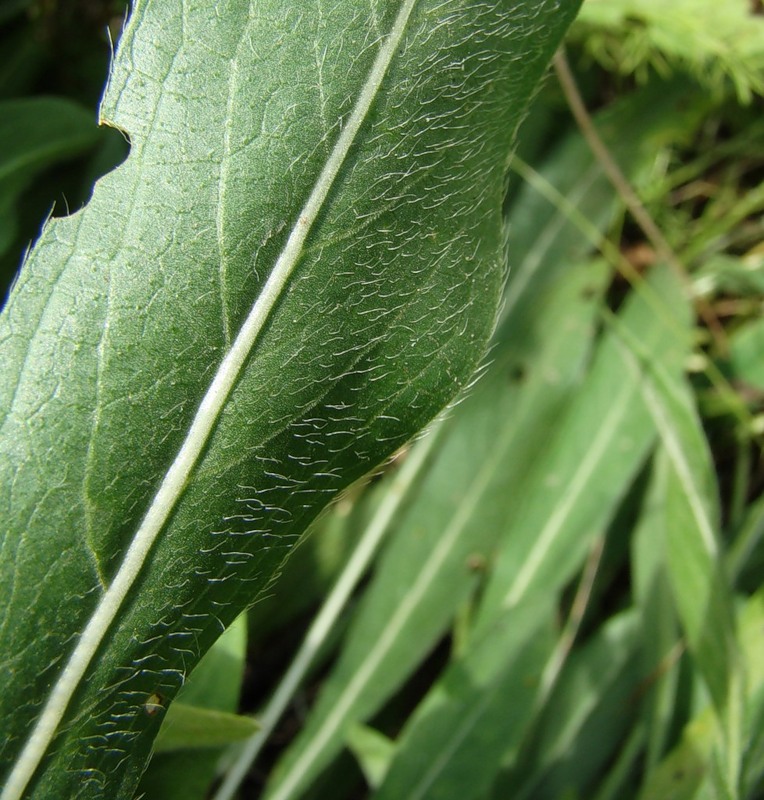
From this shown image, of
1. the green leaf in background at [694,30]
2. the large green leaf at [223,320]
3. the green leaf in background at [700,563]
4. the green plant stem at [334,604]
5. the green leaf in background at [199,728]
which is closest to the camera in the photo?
the large green leaf at [223,320]

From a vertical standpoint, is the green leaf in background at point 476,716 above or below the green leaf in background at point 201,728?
below

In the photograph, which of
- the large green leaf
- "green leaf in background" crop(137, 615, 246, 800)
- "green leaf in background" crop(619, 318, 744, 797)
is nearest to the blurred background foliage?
"green leaf in background" crop(619, 318, 744, 797)

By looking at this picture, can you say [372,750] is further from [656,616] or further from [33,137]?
[33,137]

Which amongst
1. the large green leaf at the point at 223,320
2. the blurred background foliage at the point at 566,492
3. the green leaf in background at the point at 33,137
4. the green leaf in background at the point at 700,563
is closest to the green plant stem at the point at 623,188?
the blurred background foliage at the point at 566,492

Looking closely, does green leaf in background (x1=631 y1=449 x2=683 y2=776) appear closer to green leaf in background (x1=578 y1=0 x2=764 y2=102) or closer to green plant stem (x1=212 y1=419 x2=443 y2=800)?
green plant stem (x1=212 y1=419 x2=443 y2=800)

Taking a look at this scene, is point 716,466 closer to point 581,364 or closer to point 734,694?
point 581,364

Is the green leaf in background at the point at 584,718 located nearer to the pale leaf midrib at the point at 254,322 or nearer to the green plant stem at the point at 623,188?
the green plant stem at the point at 623,188

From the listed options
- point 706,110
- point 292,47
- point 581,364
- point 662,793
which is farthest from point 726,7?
point 662,793

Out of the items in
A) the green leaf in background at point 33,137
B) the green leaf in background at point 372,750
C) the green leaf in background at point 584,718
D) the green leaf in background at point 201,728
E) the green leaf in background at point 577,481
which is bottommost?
the green leaf in background at point 584,718
